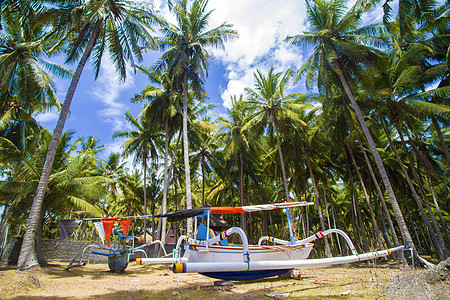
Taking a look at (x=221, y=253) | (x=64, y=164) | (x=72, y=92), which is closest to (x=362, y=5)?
(x=221, y=253)

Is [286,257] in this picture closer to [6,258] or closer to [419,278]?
[419,278]

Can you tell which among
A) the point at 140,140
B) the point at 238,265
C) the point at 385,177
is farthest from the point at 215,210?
the point at 140,140

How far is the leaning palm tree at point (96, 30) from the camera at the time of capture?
10.8 metres

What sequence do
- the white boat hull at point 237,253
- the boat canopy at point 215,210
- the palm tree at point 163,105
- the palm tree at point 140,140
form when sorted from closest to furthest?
the boat canopy at point 215,210
the white boat hull at point 237,253
the palm tree at point 163,105
the palm tree at point 140,140

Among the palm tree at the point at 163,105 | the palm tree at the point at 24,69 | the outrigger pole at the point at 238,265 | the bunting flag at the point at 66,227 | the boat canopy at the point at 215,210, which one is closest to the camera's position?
the outrigger pole at the point at 238,265

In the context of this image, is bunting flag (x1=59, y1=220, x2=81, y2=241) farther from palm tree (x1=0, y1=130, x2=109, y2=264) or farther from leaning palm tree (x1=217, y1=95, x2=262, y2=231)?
leaning palm tree (x1=217, y1=95, x2=262, y2=231)

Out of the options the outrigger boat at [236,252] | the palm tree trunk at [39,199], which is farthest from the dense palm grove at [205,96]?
the outrigger boat at [236,252]

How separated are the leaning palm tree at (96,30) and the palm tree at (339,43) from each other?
9.08m

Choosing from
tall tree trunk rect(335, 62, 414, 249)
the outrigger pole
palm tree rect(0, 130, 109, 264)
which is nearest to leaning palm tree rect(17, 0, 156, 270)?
palm tree rect(0, 130, 109, 264)

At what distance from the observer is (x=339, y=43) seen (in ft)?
42.9

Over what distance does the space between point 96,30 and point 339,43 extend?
13006mm

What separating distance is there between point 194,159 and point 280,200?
1353 cm

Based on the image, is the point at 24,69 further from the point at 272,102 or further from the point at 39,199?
the point at 272,102

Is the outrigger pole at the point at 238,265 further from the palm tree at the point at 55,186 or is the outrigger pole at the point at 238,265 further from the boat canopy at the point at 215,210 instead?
the palm tree at the point at 55,186
